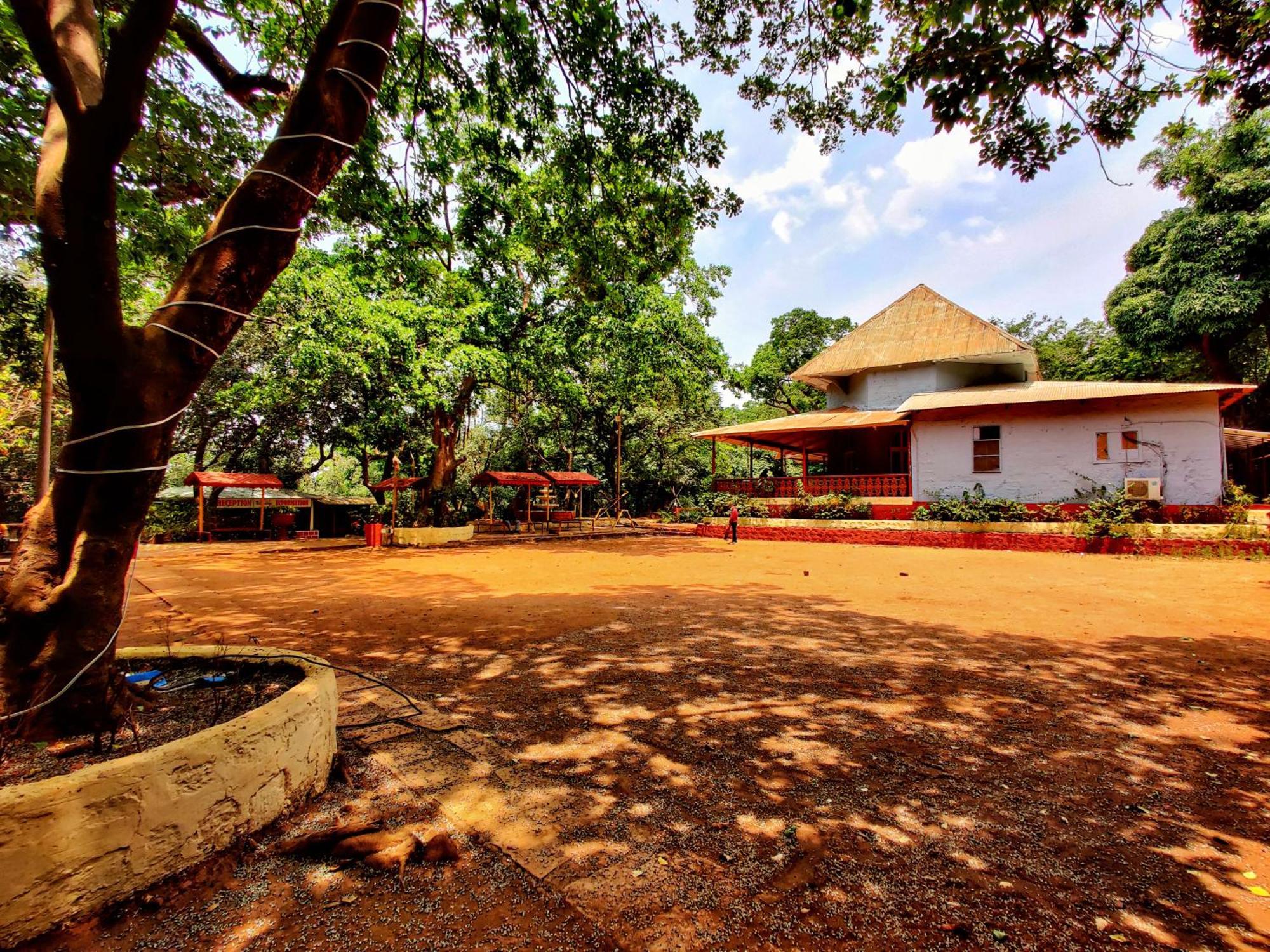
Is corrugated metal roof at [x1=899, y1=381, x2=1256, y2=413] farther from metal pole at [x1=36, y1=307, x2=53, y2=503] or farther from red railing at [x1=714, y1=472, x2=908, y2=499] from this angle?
metal pole at [x1=36, y1=307, x2=53, y2=503]

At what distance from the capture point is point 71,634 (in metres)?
2.35

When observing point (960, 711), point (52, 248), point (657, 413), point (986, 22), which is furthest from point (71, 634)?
point (657, 413)

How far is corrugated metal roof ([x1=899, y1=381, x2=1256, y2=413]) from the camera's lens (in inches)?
524

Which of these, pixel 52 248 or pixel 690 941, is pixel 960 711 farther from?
pixel 52 248

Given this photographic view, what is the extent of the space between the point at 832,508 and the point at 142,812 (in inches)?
690

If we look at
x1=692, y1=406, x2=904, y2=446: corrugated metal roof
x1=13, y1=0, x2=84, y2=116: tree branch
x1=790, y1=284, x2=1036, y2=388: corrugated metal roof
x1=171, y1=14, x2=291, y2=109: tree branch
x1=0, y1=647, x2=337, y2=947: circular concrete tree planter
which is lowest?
x1=0, y1=647, x2=337, y2=947: circular concrete tree planter

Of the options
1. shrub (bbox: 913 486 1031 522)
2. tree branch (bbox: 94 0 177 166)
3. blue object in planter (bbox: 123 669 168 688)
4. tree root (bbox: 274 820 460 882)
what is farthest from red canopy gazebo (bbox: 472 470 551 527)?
tree root (bbox: 274 820 460 882)

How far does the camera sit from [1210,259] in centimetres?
1961

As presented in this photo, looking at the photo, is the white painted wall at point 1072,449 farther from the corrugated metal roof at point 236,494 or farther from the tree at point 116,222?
the corrugated metal roof at point 236,494

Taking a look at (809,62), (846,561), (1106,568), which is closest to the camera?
(809,62)

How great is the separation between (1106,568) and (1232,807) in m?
10.2

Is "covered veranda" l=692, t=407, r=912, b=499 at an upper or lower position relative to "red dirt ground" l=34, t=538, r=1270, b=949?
upper

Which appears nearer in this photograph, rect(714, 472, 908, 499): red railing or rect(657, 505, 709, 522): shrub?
rect(714, 472, 908, 499): red railing

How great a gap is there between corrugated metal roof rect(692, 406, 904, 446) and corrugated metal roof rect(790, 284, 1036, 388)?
2135 millimetres
